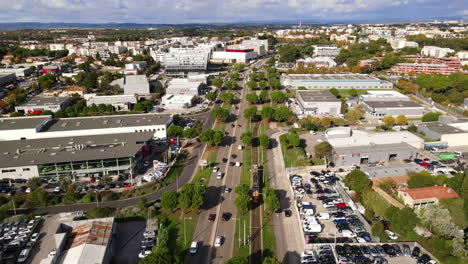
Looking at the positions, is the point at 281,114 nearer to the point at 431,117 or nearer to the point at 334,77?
the point at 431,117

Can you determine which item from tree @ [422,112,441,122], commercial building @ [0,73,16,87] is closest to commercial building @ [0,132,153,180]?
tree @ [422,112,441,122]

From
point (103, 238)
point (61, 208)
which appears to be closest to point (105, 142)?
point (61, 208)

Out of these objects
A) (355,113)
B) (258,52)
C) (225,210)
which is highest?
(258,52)

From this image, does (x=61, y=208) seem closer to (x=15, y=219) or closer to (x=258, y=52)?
(x=15, y=219)

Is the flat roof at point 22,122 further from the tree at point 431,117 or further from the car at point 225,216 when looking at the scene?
the tree at point 431,117

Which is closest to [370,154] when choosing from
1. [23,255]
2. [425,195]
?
[425,195]
